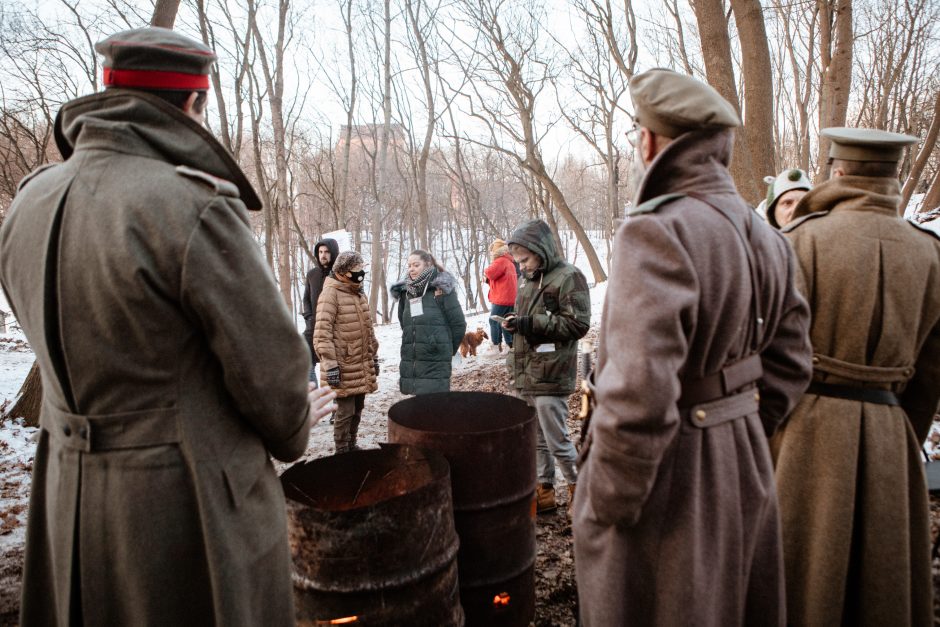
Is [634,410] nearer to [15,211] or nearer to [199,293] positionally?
[199,293]

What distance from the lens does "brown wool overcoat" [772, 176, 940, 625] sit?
2350 mm

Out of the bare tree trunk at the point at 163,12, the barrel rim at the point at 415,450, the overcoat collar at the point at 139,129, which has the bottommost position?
the barrel rim at the point at 415,450

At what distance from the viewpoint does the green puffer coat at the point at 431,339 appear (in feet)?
20.6

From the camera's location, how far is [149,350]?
4.71ft

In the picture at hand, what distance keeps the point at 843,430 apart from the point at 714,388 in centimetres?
111

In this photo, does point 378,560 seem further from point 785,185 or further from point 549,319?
point 785,185

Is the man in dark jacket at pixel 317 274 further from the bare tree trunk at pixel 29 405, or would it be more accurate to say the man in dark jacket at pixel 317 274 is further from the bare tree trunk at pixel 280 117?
the bare tree trunk at pixel 280 117

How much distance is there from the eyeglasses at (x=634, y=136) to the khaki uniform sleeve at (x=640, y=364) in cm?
44

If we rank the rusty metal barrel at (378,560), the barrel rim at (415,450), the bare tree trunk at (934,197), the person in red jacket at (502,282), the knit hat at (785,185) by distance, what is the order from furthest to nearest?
the bare tree trunk at (934,197) → the person in red jacket at (502,282) → the knit hat at (785,185) → the barrel rim at (415,450) → the rusty metal barrel at (378,560)

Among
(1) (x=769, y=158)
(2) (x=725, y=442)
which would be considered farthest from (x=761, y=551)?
(1) (x=769, y=158)

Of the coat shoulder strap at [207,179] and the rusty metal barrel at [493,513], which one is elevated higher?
the coat shoulder strap at [207,179]

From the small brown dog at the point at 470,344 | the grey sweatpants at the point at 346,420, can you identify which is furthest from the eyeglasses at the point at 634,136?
the small brown dog at the point at 470,344

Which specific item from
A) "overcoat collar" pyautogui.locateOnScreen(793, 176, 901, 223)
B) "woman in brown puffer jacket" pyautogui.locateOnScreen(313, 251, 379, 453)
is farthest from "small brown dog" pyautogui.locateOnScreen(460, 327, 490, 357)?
"overcoat collar" pyautogui.locateOnScreen(793, 176, 901, 223)

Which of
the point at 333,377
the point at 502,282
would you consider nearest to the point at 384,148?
the point at 502,282
